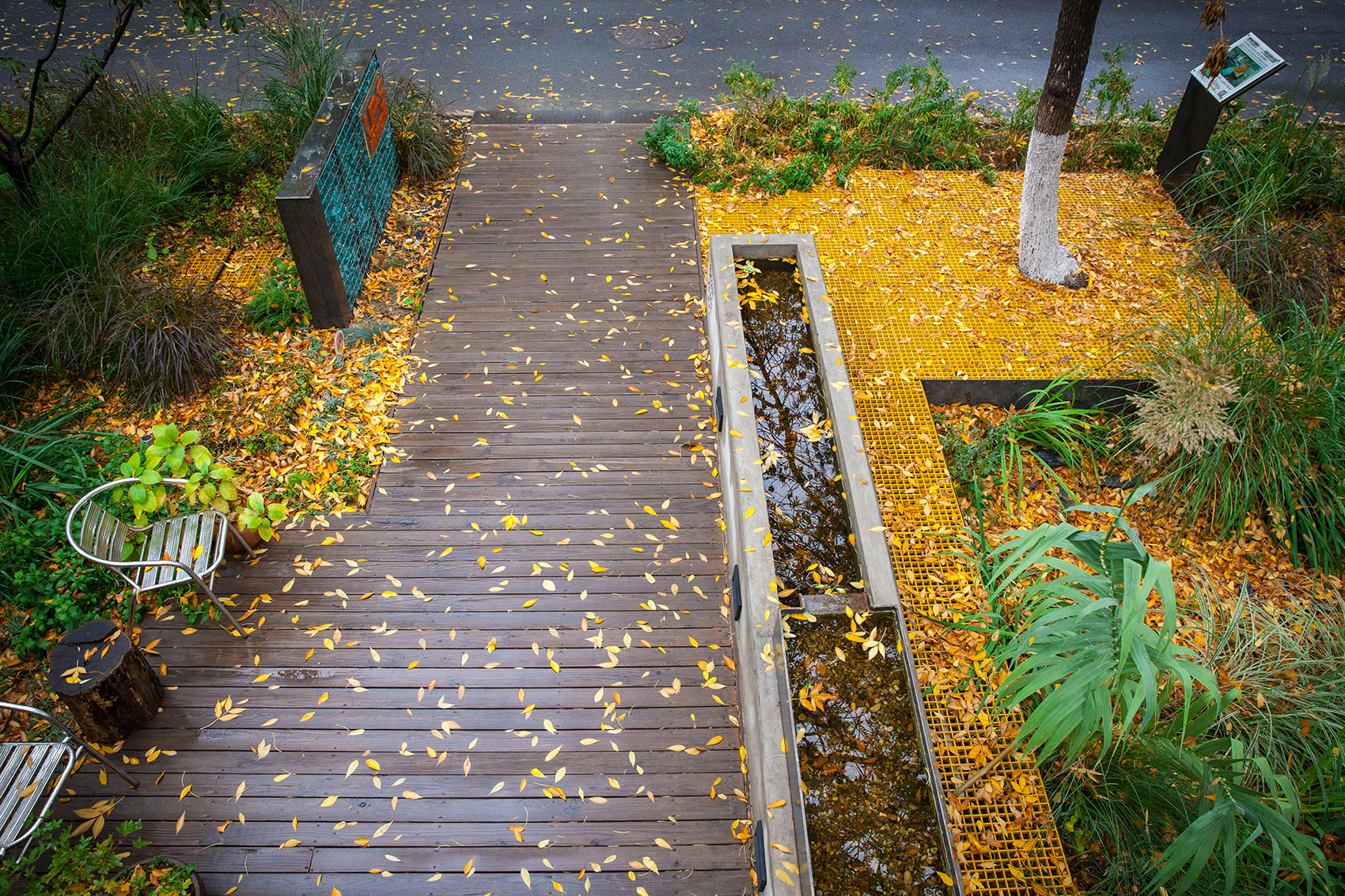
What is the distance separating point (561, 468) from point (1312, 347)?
178 inches

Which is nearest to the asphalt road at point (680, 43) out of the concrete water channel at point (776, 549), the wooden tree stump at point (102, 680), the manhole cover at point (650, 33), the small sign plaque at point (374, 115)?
the manhole cover at point (650, 33)

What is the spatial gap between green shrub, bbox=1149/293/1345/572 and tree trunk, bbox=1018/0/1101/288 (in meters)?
1.46

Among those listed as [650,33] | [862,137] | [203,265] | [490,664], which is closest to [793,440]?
[490,664]

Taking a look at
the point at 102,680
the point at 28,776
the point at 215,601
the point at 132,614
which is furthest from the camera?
the point at 215,601

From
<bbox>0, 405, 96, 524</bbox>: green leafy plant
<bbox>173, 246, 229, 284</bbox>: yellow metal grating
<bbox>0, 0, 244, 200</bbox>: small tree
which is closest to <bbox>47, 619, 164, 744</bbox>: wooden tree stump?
<bbox>0, 405, 96, 524</bbox>: green leafy plant

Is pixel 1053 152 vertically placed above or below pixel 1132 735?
above

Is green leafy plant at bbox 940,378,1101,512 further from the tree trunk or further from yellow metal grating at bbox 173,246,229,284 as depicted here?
yellow metal grating at bbox 173,246,229,284

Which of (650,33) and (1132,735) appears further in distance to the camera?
(650,33)

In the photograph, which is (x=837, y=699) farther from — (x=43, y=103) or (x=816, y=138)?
(x=43, y=103)

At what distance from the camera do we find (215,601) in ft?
12.4

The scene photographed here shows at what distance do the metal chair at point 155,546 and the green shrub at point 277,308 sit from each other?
1.68 m

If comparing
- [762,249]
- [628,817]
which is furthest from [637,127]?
[628,817]

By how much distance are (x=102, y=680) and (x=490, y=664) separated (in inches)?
65.0

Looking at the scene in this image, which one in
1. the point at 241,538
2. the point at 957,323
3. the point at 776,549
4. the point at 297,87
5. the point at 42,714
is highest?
the point at 297,87
